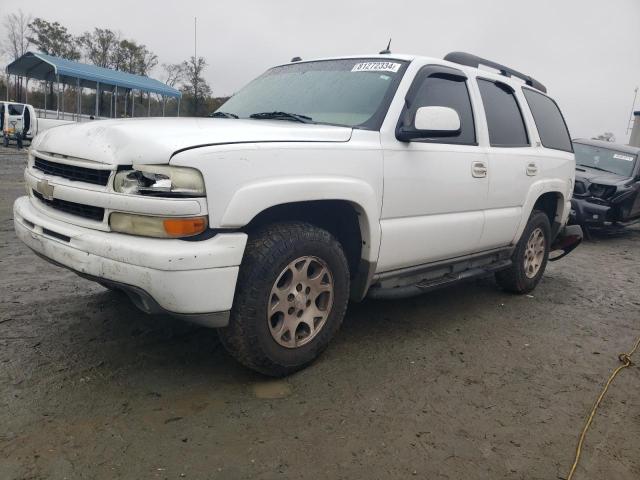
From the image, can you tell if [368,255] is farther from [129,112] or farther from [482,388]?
[129,112]

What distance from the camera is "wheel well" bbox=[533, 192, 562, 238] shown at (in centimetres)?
508

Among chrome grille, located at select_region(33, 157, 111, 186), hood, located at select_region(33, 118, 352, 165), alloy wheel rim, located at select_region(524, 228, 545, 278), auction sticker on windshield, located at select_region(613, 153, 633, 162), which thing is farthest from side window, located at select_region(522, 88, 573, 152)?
auction sticker on windshield, located at select_region(613, 153, 633, 162)

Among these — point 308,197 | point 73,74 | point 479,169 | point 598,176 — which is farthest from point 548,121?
point 73,74

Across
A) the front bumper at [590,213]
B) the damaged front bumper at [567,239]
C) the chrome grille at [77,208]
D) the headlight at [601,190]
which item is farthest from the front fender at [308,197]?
the headlight at [601,190]

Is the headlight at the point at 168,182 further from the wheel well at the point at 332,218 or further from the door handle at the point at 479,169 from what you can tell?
the door handle at the point at 479,169

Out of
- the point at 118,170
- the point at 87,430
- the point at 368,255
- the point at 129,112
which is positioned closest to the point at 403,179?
the point at 368,255

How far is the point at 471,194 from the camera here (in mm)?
3807

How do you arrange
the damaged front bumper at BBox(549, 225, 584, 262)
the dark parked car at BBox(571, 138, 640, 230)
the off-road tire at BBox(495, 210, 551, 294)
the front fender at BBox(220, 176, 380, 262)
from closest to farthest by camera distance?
the front fender at BBox(220, 176, 380, 262), the off-road tire at BBox(495, 210, 551, 294), the damaged front bumper at BBox(549, 225, 584, 262), the dark parked car at BBox(571, 138, 640, 230)

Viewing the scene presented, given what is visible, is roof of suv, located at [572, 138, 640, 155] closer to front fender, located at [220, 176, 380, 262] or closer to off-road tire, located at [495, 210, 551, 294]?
off-road tire, located at [495, 210, 551, 294]

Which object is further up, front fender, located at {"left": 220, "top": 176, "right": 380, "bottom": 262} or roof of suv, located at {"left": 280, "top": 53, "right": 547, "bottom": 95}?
roof of suv, located at {"left": 280, "top": 53, "right": 547, "bottom": 95}

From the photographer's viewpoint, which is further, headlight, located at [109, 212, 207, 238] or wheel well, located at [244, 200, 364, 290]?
wheel well, located at [244, 200, 364, 290]

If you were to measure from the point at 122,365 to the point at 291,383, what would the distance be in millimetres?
932

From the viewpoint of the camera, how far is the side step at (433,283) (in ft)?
10.9

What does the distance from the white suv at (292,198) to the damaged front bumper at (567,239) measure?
1.63 m
